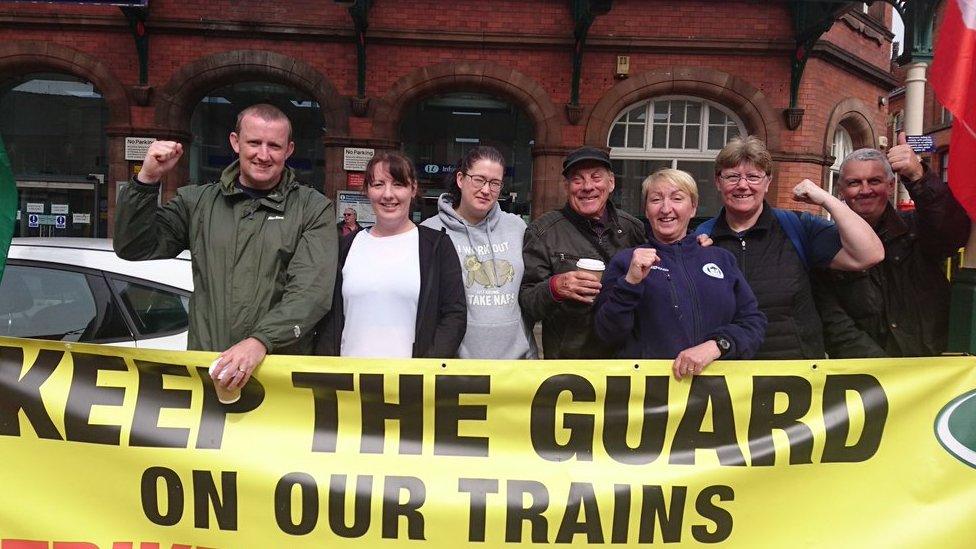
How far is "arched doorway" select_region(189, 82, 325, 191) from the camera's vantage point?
11.2 metres

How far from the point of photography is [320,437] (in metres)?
2.29

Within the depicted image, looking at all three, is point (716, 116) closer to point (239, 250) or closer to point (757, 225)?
point (757, 225)

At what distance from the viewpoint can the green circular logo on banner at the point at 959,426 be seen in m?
2.22

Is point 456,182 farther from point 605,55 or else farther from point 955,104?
point 605,55

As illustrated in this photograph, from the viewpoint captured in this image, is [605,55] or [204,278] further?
[605,55]

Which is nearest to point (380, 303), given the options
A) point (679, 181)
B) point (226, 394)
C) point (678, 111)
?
point (226, 394)

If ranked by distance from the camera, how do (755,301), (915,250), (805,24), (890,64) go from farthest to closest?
(890,64) → (805,24) → (915,250) → (755,301)

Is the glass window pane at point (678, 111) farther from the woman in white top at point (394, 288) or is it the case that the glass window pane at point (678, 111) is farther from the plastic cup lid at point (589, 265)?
the plastic cup lid at point (589, 265)

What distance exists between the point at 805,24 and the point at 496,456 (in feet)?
33.0

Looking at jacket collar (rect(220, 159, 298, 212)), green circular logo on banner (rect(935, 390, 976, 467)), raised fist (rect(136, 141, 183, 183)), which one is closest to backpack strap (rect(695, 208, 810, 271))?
green circular logo on banner (rect(935, 390, 976, 467))

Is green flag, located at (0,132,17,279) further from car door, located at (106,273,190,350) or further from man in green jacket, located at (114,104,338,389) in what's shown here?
car door, located at (106,273,190,350)

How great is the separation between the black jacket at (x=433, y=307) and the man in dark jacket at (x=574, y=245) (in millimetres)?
302

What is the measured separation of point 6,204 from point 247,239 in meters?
0.79

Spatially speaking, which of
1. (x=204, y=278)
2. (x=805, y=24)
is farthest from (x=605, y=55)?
(x=204, y=278)
